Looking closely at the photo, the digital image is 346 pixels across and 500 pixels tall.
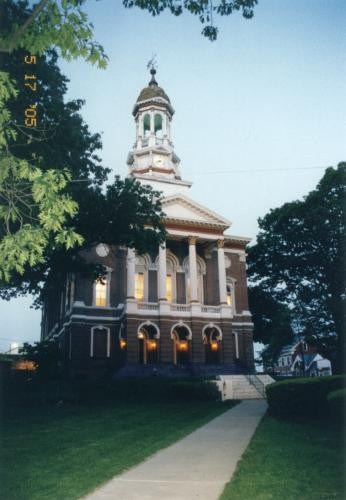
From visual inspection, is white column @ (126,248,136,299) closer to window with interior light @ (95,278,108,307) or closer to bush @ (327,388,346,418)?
window with interior light @ (95,278,108,307)

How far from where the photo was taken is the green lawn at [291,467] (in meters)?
7.26

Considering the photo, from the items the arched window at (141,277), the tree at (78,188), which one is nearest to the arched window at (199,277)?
the arched window at (141,277)

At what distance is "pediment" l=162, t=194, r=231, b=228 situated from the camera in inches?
1614

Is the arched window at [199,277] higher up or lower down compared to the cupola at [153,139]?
lower down

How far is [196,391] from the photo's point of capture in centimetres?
2642

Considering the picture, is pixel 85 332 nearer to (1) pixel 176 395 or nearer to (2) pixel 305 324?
(1) pixel 176 395

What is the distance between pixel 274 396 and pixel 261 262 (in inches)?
1118

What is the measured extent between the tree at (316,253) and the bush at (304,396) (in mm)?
21006

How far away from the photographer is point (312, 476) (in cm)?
830

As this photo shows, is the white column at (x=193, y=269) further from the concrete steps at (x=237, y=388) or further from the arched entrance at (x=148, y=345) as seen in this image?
the concrete steps at (x=237, y=388)

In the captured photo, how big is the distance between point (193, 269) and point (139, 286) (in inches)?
213

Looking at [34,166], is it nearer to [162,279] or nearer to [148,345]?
[162,279]

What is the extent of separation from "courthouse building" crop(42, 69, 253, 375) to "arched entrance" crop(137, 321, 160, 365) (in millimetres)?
90

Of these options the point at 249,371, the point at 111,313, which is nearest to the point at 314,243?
the point at 249,371
